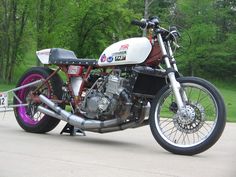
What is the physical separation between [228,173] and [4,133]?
11.0ft

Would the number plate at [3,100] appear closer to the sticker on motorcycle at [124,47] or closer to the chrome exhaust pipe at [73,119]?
the chrome exhaust pipe at [73,119]

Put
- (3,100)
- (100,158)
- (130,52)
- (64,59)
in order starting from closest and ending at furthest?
(100,158), (130,52), (64,59), (3,100)

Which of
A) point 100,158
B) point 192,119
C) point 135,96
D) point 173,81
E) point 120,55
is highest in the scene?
point 120,55

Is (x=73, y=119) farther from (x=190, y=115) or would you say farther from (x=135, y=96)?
(x=190, y=115)

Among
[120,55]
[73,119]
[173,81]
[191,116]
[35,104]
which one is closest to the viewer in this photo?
[191,116]

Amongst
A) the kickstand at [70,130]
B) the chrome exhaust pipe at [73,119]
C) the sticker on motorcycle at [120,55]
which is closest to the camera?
the sticker on motorcycle at [120,55]

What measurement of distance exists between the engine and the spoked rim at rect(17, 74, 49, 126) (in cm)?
95

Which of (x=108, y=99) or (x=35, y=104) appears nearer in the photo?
(x=108, y=99)

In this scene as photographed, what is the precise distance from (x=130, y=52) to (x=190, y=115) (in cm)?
107

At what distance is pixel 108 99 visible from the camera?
6.68 meters

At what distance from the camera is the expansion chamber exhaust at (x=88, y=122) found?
21.6ft

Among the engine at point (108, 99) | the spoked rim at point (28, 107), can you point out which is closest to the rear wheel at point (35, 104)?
the spoked rim at point (28, 107)

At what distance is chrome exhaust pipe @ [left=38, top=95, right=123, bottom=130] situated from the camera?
663 centimetres

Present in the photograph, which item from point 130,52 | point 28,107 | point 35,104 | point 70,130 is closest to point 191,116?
point 130,52
